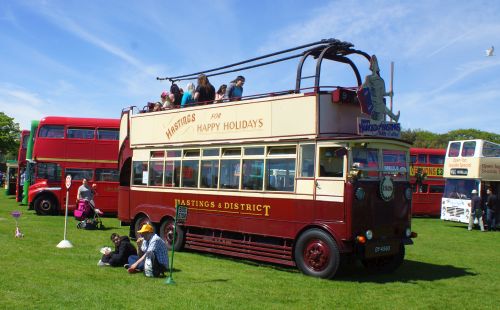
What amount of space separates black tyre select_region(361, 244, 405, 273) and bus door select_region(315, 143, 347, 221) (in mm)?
1934

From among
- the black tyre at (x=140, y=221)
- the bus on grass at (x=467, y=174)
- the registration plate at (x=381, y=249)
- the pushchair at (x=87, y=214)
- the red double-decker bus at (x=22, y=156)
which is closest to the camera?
the registration plate at (x=381, y=249)

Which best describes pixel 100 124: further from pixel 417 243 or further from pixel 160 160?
pixel 417 243

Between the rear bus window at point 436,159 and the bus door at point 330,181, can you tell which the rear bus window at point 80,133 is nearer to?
the bus door at point 330,181

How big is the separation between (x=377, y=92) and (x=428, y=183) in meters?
21.6

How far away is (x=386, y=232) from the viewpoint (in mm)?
10719

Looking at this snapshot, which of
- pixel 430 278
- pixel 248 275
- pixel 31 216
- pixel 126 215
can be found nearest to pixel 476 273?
pixel 430 278

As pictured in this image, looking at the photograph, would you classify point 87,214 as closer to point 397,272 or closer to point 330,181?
point 330,181

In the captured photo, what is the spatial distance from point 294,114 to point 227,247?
3675mm

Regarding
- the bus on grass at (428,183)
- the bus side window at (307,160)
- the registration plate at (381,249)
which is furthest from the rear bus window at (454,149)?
the bus side window at (307,160)

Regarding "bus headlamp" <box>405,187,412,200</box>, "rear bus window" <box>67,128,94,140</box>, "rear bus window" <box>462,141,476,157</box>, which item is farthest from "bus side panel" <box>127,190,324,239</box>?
"rear bus window" <box>462,141,476,157</box>

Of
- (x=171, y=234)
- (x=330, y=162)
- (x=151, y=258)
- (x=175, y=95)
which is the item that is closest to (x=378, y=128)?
(x=330, y=162)

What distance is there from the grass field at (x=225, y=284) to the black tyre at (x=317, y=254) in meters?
0.21

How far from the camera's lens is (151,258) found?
393 inches

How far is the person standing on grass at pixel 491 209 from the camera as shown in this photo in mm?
23781
